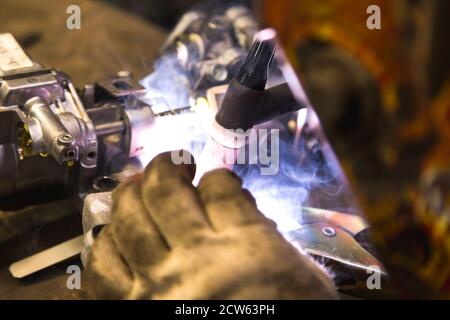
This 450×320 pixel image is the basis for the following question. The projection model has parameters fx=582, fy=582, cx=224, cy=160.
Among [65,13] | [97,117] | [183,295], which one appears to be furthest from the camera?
[65,13]

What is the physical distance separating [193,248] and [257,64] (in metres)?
0.31

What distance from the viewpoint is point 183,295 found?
752 millimetres

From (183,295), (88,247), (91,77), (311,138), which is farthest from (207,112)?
(91,77)

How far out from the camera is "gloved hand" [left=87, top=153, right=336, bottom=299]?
74 cm

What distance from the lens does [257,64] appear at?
892mm

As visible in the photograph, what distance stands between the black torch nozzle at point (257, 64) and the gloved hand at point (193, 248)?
16 cm

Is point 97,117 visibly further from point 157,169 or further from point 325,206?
point 325,206

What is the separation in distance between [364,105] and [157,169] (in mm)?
341
